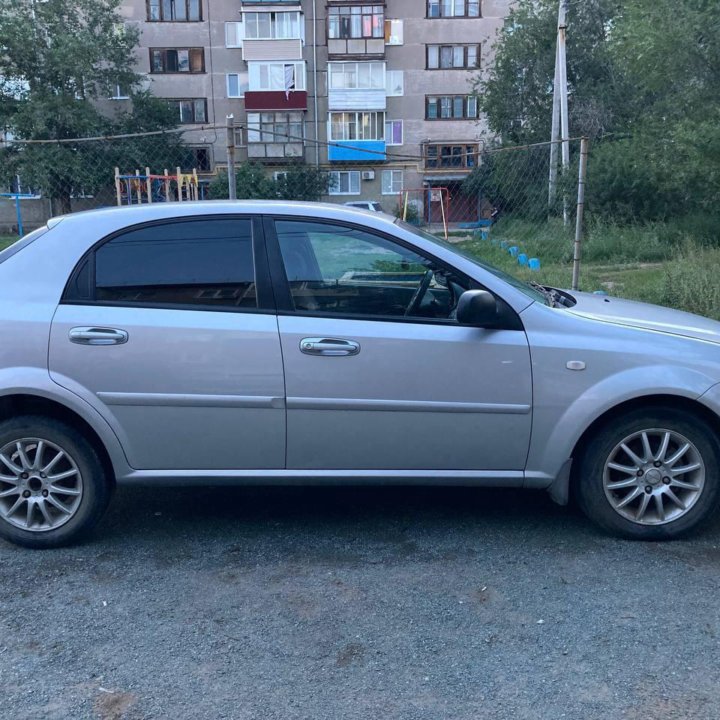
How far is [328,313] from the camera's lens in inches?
158

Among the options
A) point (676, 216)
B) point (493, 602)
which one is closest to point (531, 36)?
point (676, 216)

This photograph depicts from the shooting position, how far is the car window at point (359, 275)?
4066mm

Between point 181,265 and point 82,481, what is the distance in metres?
1.23

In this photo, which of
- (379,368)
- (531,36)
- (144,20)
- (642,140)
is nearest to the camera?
(379,368)

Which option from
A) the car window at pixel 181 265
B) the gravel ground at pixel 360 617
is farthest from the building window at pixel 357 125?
the gravel ground at pixel 360 617

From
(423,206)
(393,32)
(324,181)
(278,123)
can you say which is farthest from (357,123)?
(324,181)

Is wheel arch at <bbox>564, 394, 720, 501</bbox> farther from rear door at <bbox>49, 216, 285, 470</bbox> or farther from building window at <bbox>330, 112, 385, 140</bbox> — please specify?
building window at <bbox>330, 112, 385, 140</bbox>

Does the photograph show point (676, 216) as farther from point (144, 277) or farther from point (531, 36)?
point (144, 277)

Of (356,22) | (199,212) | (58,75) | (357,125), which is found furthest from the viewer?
(357,125)

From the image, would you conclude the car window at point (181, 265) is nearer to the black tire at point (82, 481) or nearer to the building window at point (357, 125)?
the black tire at point (82, 481)

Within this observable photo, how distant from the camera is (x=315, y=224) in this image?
415 centimetres

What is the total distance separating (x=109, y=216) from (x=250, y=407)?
50.1 inches

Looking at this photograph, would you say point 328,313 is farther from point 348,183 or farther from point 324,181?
point 348,183

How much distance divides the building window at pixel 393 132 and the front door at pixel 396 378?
39439 mm
